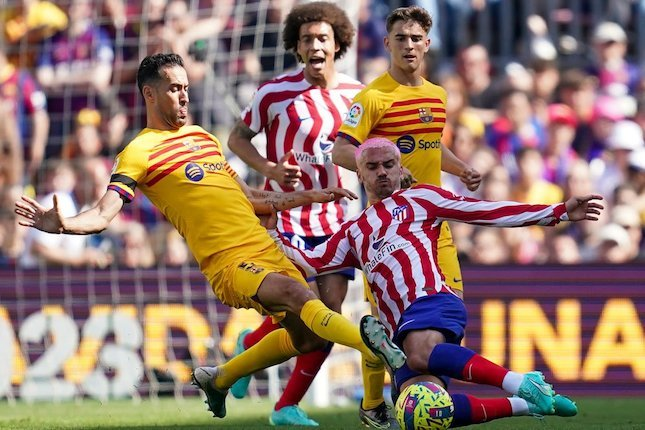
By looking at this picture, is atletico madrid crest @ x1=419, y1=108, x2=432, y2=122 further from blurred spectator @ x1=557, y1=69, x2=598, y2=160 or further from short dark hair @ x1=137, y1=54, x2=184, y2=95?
blurred spectator @ x1=557, y1=69, x2=598, y2=160

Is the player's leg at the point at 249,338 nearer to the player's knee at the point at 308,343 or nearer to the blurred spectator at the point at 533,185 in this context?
the player's knee at the point at 308,343

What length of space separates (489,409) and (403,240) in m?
1.08

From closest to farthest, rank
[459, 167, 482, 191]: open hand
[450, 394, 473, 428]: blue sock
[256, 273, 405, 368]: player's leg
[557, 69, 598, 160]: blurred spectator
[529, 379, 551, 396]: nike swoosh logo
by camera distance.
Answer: [529, 379, 551, 396]: nike swoosh logo → [450, 394, 473, 428]: blue sock → [256, 273, 405, 368]: player's leg → [459, 167, 482, 191]: open hand → [557, 69, 598, 160]: blurred spectator

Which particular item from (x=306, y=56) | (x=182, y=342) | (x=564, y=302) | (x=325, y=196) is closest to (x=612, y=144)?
(x=564, y=302)

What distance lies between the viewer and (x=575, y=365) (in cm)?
1093

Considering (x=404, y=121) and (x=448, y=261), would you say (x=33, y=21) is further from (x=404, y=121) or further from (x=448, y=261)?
(x=448, y=261)

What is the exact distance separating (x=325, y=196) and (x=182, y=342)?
4.47 m

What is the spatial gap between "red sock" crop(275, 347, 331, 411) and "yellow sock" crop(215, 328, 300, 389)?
76cm

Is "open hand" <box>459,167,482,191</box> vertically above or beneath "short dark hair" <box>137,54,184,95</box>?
beneath

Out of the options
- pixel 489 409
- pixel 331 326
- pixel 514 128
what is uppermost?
pixel 514 128

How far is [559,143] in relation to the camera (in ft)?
43.9

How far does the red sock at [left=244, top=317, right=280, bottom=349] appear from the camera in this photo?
27.2ft

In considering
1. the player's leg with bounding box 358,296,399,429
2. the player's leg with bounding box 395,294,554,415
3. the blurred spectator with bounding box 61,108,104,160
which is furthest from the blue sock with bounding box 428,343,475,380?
the blurred spectator with bounding box 61,108,104,160

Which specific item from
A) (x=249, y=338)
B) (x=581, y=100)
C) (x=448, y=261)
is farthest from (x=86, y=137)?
(x=448, y=261)
